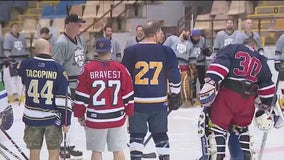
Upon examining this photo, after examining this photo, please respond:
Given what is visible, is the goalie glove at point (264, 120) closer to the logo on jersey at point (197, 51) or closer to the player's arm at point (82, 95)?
the player's arm at point (82, 95)

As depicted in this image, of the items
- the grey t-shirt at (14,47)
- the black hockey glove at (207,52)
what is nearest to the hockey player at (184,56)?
the black hockey glove at (207,52)

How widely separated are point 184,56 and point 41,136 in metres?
6.52

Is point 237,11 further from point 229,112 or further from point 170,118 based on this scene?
point 229,112

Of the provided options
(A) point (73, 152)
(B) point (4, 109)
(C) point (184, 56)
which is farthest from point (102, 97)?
(C) point (184, 56)

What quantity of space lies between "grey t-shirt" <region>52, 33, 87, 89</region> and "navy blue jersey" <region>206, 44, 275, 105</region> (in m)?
1.83

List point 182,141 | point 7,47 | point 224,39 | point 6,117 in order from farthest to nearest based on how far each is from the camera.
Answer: point 7,47, point 224,39, point 182,141, point 6,117

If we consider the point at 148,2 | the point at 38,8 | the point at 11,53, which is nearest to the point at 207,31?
the point at 148,2

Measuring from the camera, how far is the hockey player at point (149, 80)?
19.2 feet

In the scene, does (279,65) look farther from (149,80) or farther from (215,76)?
(215,76)

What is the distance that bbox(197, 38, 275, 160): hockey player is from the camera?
18.4 feet

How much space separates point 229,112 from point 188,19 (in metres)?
9.54

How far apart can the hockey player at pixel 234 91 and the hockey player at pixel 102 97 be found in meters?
0.68

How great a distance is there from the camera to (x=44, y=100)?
559 cm

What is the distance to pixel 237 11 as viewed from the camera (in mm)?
15289
